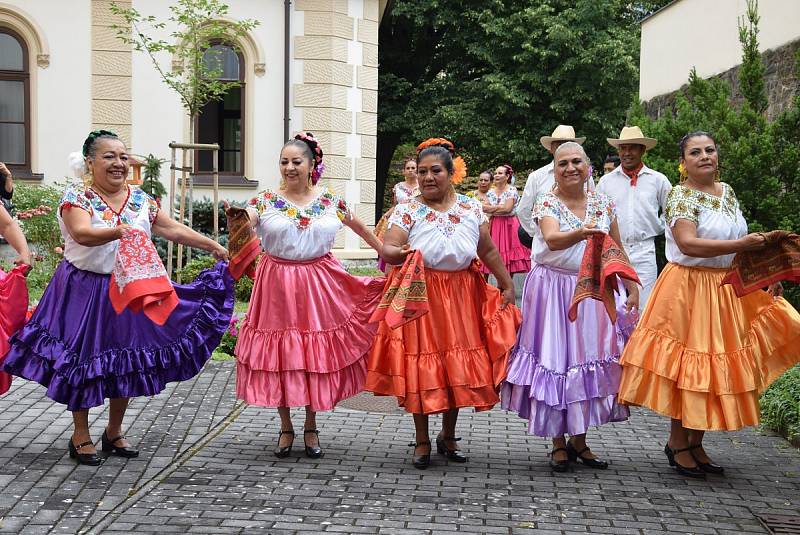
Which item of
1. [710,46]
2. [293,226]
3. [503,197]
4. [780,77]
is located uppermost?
[710,46]

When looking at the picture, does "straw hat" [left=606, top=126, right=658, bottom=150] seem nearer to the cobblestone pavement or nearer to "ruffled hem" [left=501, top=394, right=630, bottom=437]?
the cobblestone pavement

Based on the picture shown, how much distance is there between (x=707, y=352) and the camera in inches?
242

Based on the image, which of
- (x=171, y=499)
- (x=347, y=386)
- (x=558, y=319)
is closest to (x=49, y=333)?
(x=171, y=499)

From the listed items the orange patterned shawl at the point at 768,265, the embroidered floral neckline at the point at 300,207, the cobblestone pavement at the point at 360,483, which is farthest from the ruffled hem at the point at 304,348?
the orange patterned shawl at the point at 768,265

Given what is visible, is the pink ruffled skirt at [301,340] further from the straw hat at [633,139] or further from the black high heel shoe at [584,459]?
the straw hat at [633,139]

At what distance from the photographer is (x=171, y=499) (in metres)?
5.61

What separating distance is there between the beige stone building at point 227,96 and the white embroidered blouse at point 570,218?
12538 mm

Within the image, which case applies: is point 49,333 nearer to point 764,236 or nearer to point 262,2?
point 764,236

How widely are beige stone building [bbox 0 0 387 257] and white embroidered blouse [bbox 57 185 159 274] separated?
1206cm

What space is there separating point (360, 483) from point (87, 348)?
6.05 ft

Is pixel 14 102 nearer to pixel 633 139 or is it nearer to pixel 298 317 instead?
pixel 633 139

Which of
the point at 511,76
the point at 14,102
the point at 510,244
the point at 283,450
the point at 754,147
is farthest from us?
the point at 511,76

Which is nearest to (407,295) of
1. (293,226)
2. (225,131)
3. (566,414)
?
(293,226)

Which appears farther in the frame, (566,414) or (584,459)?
(584,459)
